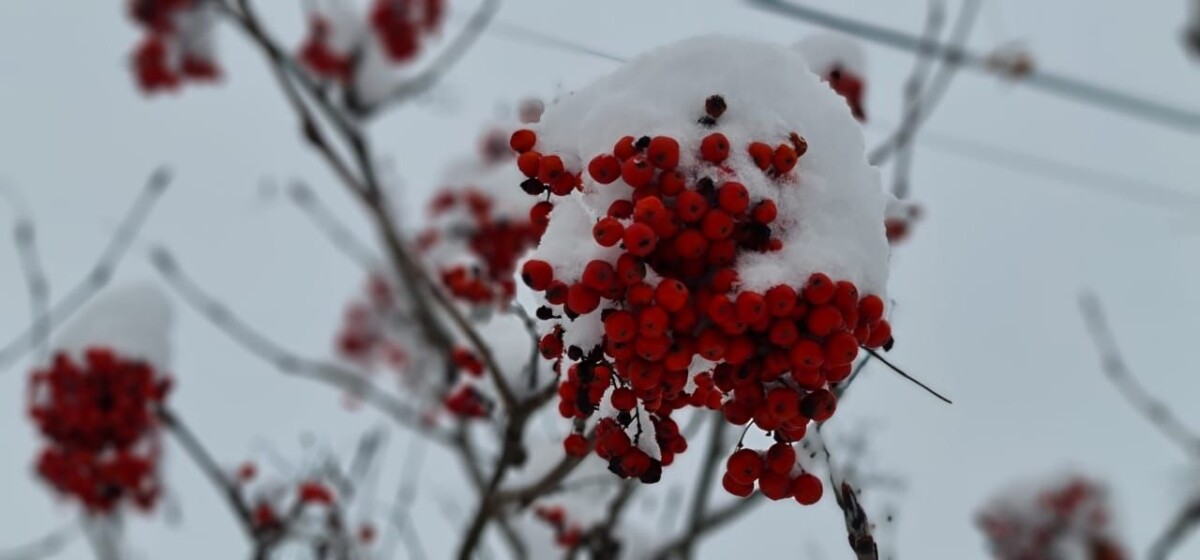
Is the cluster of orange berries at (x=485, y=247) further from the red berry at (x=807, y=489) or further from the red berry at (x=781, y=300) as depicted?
the red berry at (x=781, y=300)

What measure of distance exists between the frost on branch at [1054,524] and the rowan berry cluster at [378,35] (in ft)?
26.1

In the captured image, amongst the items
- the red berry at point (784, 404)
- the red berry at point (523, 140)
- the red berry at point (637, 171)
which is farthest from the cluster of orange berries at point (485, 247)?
the red berry at point (784, 404)

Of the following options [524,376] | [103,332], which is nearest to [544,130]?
[524,376]

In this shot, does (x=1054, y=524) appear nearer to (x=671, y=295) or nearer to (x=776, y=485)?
(x=776, y=485)

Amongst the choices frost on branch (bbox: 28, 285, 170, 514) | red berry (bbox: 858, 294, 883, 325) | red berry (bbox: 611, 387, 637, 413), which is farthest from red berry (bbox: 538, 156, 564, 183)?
frost on branch (bbox: 28, 285, 170, 514)

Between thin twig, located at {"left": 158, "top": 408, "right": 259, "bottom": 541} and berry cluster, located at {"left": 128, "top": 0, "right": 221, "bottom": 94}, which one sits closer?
thin twig, located at {"left": 158, "top": 408, "right": 259, "bottom": 541}

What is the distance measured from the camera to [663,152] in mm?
1570

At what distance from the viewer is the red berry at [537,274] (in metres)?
1.62

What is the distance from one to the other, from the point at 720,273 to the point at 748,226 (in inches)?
5.0

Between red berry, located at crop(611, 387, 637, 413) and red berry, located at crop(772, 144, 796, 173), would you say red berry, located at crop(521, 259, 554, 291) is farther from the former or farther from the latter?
red berry, located at crop(772, 144, 796, 173)

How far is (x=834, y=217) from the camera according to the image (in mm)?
1656

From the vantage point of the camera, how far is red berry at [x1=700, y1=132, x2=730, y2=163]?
1.59m

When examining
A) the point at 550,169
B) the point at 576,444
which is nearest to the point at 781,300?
the point at 550,169

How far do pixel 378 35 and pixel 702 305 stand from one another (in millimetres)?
7061
